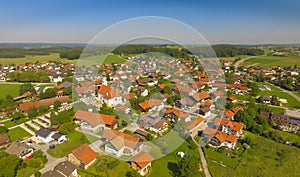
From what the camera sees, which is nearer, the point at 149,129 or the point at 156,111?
the point at 149,129

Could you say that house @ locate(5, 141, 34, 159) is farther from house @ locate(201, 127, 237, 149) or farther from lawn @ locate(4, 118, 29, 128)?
house @ locate(201, 127, 237, 149)

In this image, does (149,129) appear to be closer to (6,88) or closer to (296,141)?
(296,141)

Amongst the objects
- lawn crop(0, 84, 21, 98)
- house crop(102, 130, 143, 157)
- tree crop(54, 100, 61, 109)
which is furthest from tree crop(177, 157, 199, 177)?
lawn crop(0, 84, 21, 98)

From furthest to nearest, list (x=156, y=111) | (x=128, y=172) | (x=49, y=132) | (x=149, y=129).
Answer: (x=156, y=111) → (x=149, y=129) → (x=49, y=132) → (x=128, y=172)

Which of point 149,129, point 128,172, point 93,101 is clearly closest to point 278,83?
point 149,129

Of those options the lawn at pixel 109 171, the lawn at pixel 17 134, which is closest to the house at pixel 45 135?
the lawn at pixel 17 134
